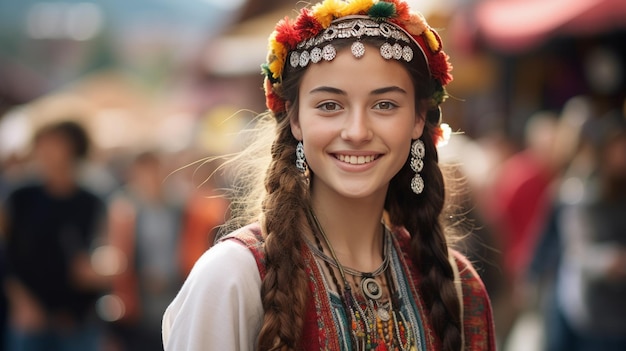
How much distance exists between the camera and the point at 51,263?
674 cm

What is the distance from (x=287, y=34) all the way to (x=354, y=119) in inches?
12.1

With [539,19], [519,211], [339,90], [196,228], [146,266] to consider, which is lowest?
[146,266]

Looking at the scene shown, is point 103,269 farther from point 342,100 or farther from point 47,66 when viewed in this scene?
point 47,66

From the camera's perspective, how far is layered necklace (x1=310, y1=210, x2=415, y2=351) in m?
2.94

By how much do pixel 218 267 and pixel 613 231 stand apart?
406 cm

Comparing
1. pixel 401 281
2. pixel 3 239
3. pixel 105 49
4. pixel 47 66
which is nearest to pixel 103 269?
pixel 3 239

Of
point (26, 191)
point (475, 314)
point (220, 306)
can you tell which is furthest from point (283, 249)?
point (26, 191)

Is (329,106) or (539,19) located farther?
(539,19)

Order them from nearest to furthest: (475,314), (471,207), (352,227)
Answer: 1. (352,227)
2. (475,314)
3. (471,207)

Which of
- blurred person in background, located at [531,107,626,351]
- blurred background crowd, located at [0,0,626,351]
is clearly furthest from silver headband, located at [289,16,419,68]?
blurred person in background, located at [531,107,626,351]

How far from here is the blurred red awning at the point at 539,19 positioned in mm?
7707

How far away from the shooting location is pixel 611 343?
21.1ft

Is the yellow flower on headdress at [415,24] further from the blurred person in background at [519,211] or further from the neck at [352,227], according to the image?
the blurred person in background at [519,211]

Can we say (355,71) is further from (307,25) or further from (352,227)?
(352,227)
